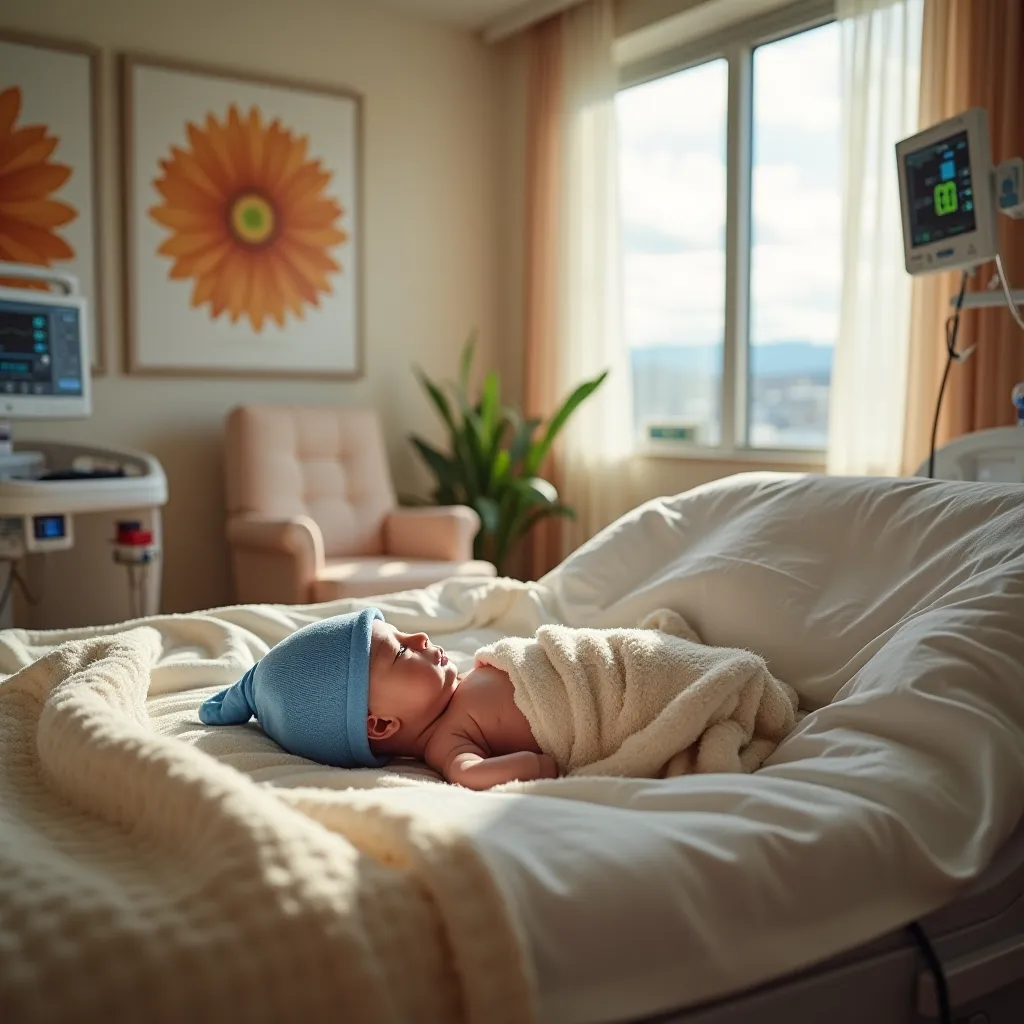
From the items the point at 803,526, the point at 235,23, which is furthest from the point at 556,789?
the point at 235,23

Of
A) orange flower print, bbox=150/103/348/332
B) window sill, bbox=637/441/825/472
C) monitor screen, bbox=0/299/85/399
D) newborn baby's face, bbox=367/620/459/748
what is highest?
orange flower print, bbox=150/103/348/332

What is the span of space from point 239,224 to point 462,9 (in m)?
1.36

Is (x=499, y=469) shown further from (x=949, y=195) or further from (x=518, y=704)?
(x=518, y=704)

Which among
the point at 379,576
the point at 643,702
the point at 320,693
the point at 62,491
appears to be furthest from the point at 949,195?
the point at 62,491

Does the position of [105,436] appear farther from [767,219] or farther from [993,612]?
[993,612]

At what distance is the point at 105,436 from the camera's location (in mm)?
4012

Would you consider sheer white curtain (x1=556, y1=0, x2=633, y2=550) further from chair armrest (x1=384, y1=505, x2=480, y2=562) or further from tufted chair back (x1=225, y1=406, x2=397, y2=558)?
tufted chair back (x1=225, y1=406, x2=397, y2=558)

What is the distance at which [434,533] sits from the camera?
12.7 feet

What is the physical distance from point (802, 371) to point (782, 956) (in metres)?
3.20

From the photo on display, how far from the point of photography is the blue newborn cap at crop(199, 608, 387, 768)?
141 centimetres

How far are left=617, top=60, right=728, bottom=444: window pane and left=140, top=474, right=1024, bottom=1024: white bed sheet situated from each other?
8.14ft

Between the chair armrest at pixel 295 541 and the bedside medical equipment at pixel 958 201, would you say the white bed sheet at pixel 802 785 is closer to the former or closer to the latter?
the bedside medical equipment at pixel 958 201

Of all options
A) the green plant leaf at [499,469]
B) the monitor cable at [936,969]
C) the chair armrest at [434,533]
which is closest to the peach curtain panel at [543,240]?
the green plant leaf at [499,469]

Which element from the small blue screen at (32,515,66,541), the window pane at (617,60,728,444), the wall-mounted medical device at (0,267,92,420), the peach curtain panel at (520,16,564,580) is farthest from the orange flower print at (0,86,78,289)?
the window pane at (617,60,728,444)
